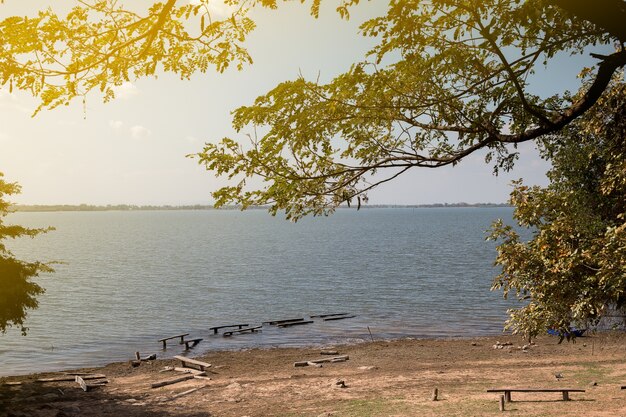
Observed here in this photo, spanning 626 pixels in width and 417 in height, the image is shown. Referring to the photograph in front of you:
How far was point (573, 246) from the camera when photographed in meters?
16.0

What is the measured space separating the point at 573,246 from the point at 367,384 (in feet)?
49.9

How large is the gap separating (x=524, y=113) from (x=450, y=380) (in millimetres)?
21248

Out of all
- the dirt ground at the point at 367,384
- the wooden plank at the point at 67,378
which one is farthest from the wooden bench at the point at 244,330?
the wooden plank at the point at 67,378

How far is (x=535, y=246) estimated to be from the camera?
17469 mm

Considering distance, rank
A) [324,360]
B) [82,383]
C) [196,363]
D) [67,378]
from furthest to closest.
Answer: [324,360] → [196,363] → [67,378] → [82,383]

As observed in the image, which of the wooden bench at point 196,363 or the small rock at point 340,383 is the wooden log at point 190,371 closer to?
the wooden bench at point 196,363

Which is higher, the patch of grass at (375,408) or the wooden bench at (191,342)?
the patch of grass at (375,408)

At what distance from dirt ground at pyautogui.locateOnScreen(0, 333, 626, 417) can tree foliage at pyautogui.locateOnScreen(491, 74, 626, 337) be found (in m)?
5.31

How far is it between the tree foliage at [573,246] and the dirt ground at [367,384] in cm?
531

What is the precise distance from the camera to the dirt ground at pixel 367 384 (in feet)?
73.6

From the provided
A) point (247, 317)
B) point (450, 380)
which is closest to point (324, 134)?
point (450, 380)

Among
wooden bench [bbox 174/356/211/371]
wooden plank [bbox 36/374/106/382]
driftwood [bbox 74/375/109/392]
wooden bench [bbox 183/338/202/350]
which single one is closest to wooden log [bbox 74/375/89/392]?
driftwood [bbox 74/375/109/392]

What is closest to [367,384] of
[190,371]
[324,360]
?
[324,360]

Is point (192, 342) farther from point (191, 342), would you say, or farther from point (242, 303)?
point (242, 303)
